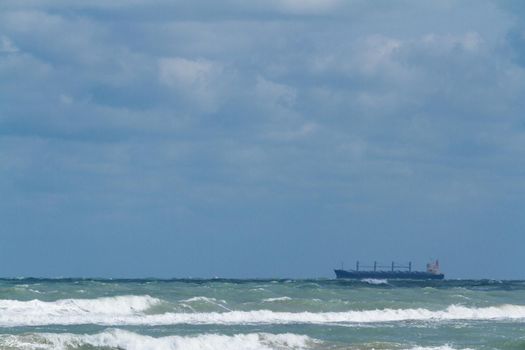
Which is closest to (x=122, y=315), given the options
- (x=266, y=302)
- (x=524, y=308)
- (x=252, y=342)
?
(x=266, y=302)

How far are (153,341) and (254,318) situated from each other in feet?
44.2

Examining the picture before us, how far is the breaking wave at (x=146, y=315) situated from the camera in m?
46.3

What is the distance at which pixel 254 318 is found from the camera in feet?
162

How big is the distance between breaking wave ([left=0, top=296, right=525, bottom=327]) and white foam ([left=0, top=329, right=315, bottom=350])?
27.1 ft

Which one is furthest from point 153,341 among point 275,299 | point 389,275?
point 389,275

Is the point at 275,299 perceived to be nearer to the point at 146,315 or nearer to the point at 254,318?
the point at 254,318

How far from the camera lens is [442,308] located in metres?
55.9

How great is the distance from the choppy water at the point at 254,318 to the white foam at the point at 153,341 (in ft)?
0.09

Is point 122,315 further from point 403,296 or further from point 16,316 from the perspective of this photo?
point 403,296

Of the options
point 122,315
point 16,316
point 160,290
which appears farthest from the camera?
point 160,290

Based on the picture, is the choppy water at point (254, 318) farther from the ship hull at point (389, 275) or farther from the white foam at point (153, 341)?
the ship hull at point (389, 275)

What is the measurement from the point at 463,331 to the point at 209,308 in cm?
1228

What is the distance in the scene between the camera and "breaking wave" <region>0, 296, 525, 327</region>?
46.3 meters

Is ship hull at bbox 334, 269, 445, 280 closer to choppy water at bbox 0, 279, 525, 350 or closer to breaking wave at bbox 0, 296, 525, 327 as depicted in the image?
choppy water at bbox 0, 279, 525, 350
